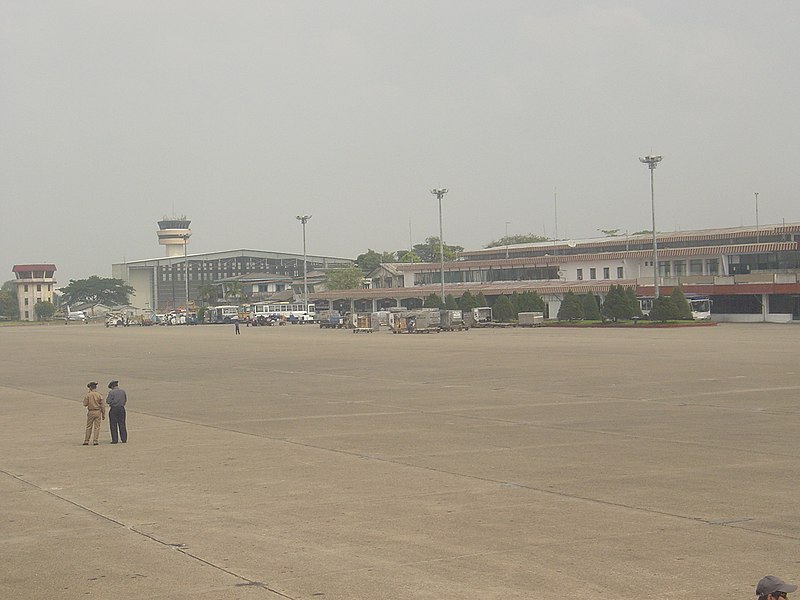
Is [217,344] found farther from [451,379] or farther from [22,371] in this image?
[451,379]

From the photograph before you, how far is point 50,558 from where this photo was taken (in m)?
11.6

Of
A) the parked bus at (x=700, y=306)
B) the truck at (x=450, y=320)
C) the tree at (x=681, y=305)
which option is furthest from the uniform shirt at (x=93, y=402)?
the parked bus at (x=700, y=306)

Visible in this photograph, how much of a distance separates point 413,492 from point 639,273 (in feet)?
311

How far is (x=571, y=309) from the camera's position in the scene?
92062 mm

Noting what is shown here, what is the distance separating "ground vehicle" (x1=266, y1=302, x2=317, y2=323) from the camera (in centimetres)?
13588

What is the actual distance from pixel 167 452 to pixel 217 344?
5318 cm

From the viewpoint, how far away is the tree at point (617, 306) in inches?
3381

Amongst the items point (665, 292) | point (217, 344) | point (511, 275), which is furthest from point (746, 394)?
point (511, 275)

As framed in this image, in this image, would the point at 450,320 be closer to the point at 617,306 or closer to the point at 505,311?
the point at 505,311

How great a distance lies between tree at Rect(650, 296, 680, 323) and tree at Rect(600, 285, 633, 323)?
2796mm

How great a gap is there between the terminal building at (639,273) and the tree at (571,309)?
16.1 feet

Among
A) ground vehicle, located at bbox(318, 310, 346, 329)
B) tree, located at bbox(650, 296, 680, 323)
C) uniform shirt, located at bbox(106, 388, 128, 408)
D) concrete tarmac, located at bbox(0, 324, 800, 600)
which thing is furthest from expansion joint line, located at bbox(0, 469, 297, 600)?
ground vehicle, located at bbox(318, 310, 346, 329)

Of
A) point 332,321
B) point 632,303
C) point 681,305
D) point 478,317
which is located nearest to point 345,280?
point 332,321

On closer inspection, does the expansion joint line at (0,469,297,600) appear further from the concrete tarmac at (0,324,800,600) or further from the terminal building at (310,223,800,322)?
the terminal building at (310,223,800,322)
